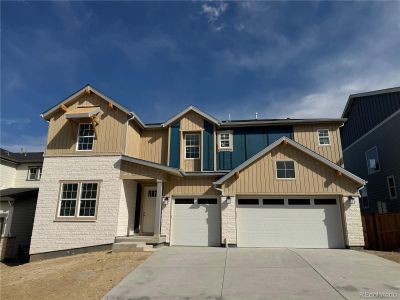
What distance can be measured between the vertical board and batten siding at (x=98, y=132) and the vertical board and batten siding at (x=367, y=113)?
1580 centimetres

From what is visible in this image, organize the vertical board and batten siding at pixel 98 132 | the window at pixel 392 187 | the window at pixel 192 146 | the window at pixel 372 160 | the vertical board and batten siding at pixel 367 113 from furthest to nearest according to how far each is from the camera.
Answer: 1. the window at pixel 372 160
2. the vertical board and batten siding at pixel 367 113
3. the window at pixel 392 187
4. the window at pixel 192 146
5. the vertical board and batten siding at pixel 98 132

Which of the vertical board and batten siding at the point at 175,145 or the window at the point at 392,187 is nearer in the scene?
the vertical board and batten siding at the point at 175,145

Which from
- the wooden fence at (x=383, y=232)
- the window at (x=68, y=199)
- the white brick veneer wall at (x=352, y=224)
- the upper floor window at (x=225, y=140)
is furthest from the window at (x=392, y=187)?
the window at (x=68, y=199)

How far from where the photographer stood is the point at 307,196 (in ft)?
46.3

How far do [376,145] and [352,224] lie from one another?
847 centimetres

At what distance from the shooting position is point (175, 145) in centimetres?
1689

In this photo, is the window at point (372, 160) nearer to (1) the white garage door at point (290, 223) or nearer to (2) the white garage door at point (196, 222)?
(1) the white garage door at point (290, 223)

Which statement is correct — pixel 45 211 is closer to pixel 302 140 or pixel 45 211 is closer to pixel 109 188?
pixel 109 188

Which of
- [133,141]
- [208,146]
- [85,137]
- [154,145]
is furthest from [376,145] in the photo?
[85,137]

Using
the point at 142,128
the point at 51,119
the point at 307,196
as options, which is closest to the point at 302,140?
the point at 307,196

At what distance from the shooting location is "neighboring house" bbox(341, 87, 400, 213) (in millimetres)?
17156

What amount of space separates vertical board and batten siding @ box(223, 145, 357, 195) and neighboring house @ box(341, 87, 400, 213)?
575 cm

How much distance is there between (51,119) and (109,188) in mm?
5483

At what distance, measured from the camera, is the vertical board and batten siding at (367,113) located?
17.7 metres
